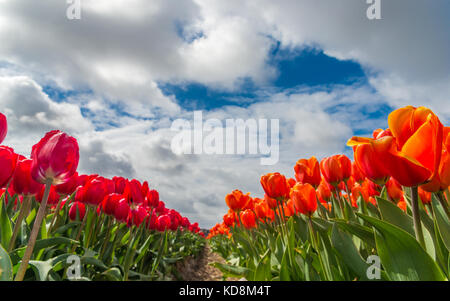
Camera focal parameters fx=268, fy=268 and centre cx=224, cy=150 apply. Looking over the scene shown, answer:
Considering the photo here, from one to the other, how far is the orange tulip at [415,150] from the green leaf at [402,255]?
205 millimetres

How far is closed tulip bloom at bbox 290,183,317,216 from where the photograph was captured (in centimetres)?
254

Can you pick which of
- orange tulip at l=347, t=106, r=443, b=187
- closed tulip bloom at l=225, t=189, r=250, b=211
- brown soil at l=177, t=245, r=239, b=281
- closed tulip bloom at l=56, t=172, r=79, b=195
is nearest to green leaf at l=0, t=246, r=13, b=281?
closed tulip bloom at l=56, t=172, r=79, b=195

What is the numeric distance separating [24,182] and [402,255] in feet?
7.53

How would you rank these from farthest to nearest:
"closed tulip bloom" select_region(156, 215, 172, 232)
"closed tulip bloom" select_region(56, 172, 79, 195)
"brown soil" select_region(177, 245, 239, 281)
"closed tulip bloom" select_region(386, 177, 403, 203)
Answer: "brown soil" select_region(177, 245, 239, 281) < "closed tulip bloom" select_region(156, 215, 172, 232) < "closed tulip bloom" select_region(56, 172, 79, 195) < "closed tulip bloom" select_region(386, 177, 403, 203)

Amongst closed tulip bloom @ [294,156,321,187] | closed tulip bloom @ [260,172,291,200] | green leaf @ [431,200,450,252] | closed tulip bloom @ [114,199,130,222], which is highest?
closed tulip bloom @ [294,156,321,187]

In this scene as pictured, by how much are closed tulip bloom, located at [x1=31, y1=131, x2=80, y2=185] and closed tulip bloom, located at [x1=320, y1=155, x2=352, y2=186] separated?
98.5 inches

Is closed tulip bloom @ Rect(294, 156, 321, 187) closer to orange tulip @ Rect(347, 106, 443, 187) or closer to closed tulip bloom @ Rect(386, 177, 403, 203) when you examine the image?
closed tulip bloom @ Rect(386, 177, 403, 203)

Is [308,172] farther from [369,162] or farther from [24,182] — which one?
[24,182]

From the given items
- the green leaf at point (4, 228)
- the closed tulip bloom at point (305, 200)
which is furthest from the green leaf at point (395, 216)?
the green leaf at point (4, 228)

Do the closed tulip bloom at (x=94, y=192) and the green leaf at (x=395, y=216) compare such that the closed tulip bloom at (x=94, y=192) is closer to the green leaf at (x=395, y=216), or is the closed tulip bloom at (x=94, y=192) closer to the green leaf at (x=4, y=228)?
the green leaf at (x=4, y=228)
